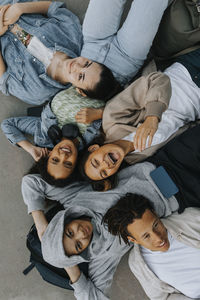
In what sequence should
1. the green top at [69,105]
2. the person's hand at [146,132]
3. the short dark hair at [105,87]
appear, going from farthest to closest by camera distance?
the green top at [69,105] < the short dark hair at [105,87] < the person's hand at [146,132]

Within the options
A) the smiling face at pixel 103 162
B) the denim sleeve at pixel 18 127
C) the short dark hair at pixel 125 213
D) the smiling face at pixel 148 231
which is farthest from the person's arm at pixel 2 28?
the smiling face at pixel 148 231

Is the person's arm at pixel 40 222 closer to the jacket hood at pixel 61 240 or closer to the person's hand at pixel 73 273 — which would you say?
the jacket hood at pixel 61 240

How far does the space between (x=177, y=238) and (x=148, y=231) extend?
0.22 m

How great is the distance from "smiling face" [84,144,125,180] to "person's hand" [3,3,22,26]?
92 centimetres

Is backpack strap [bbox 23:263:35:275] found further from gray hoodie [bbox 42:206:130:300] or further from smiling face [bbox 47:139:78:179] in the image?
smiling face [bbox 47:139:78:179]

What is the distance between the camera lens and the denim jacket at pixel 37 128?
58.8 inches

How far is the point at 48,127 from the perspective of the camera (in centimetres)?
151

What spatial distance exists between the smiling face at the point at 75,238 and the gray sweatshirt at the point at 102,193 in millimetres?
162

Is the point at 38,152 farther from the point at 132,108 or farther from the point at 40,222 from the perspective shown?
the point at 132,108

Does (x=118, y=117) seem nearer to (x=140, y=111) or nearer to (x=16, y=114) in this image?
(x=140, y=111)

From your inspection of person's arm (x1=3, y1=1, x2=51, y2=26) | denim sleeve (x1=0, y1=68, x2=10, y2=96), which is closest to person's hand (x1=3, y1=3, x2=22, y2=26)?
person's arm (x1=3, y1=1, x2=51, y2=26)

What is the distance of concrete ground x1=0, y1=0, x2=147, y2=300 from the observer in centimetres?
163

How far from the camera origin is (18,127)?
1628mm

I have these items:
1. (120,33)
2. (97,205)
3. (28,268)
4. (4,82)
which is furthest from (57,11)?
(28,268)
